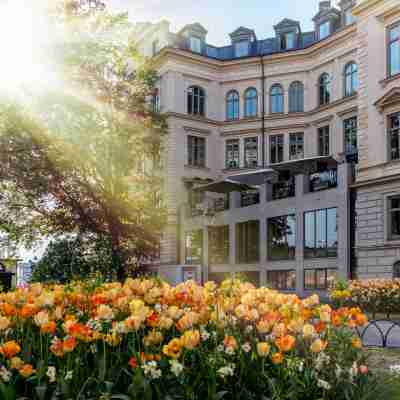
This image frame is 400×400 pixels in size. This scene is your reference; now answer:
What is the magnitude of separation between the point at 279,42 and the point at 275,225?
2027 cm

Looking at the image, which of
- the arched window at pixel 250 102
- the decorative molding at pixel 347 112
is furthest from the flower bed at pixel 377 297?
the arched window at pixel 250 102

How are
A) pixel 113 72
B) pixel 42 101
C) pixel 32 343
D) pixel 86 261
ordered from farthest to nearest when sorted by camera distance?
pixel 113 72 < pixel 42 101 < pixel 86 261 < pixel 32 343

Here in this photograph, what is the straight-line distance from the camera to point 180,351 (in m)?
4.45

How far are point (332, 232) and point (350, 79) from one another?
14.3m

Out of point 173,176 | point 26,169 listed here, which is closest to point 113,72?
point 26,169

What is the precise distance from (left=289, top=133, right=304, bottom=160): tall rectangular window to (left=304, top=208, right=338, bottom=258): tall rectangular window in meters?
12.8

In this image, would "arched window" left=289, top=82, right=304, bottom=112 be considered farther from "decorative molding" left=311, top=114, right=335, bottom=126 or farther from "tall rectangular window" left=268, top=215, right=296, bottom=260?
"tall rectangular window" left=268, top=215, right=296, bottom=260

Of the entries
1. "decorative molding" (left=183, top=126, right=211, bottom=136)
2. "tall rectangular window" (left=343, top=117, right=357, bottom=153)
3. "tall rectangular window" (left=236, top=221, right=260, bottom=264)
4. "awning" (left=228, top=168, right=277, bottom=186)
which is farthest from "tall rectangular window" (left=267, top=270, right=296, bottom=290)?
"decorative molding" (left=183, top=126, right=211, bottom=136)

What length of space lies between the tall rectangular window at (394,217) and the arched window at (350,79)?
1406 cm

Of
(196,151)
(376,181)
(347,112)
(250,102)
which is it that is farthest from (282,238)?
(250,102)

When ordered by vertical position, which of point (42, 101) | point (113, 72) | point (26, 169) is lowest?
point (26, 169)

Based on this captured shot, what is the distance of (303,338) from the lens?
530cm

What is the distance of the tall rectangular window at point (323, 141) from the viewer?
4419cm

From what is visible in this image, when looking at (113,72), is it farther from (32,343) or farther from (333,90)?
(32,343)
